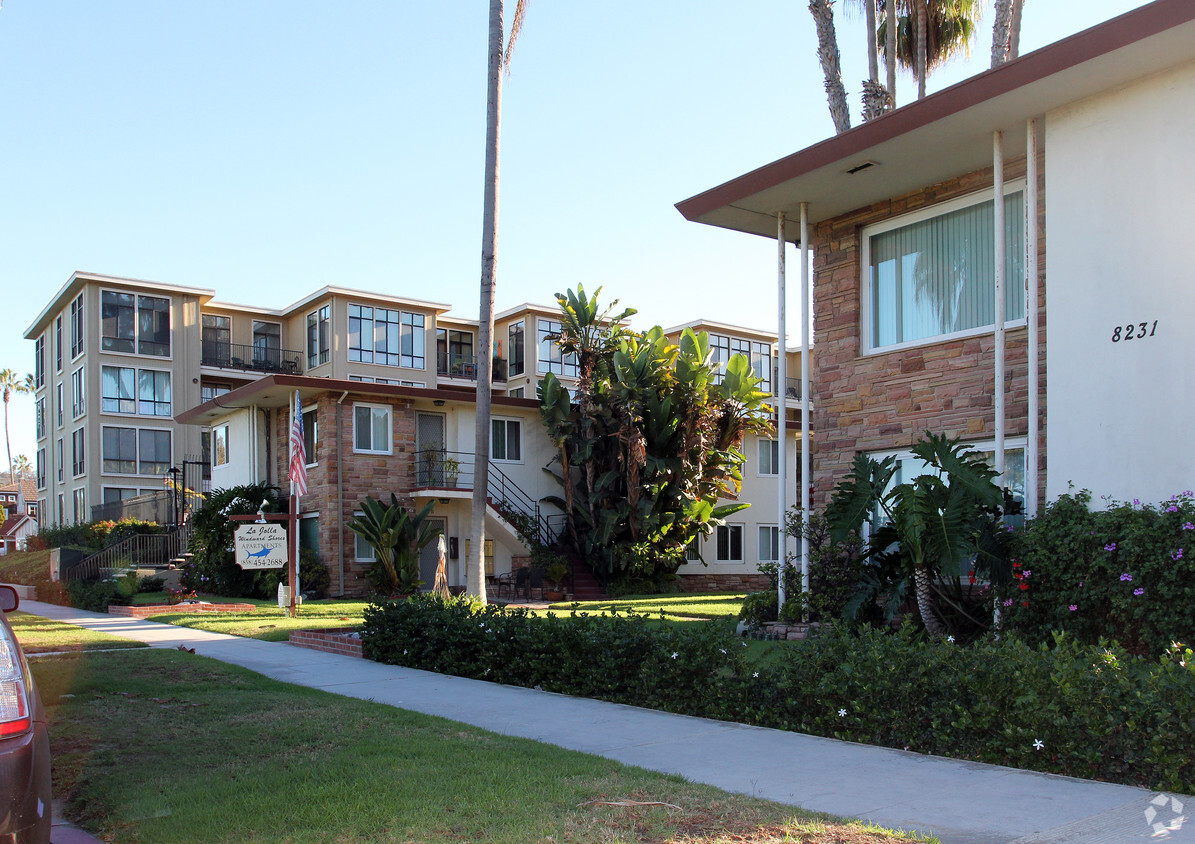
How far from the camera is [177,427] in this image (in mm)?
41156

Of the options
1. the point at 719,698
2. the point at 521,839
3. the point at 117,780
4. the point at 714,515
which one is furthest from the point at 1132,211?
the point at 714,515

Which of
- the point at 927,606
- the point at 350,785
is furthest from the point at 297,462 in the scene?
the point at 350,785

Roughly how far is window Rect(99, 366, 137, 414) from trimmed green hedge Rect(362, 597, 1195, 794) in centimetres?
3376

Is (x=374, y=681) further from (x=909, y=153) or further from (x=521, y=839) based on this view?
(x=909, y=153)

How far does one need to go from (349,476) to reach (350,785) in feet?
66.7

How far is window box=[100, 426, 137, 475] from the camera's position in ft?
131

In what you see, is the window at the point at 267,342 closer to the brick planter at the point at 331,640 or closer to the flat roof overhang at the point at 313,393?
the flat roof overhang at the point at 313,393

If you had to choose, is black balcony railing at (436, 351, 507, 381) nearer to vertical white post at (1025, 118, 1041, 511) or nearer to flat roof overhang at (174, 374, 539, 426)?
flat roof overhang at (174, 374, 539, 426)

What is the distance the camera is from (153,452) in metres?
40.9

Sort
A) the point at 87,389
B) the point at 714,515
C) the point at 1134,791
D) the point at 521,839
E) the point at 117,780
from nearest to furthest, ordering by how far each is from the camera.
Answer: the point at 521,839, the point at 1134,791, the point at 117,780, the point at 714,515, the point at 87,389

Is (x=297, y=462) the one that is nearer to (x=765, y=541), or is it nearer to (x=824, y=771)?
(x=824, y=771)

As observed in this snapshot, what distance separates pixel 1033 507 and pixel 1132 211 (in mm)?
2855

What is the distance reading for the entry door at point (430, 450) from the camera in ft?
87.6

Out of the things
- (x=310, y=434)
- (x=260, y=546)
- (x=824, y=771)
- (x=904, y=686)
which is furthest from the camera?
(x=310, y=434)
